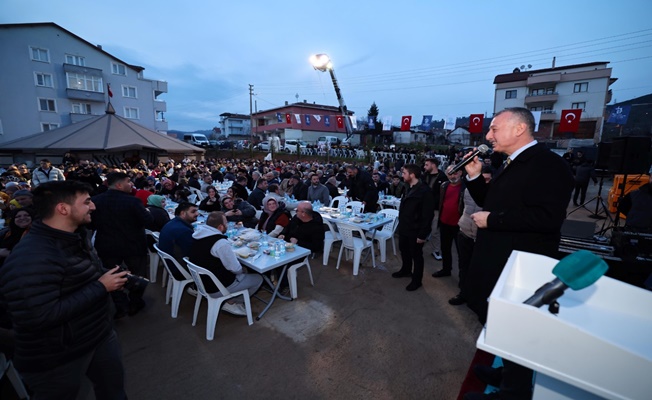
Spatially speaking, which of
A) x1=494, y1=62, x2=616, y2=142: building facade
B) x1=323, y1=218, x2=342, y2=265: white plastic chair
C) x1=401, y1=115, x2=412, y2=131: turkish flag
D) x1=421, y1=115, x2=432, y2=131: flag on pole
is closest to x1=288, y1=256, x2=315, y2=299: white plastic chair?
x1=323, y1=218, x2=342, y2=265: white plastic chair

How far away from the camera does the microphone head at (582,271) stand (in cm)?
90

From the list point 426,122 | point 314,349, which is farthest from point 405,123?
point 314,349

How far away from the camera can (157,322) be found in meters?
4.05

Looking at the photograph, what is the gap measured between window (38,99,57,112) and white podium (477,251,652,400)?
36.8 metres

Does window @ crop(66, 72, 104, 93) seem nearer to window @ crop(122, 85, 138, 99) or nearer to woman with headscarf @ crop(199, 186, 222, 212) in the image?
window @ crop(122, 85, 138, 99)

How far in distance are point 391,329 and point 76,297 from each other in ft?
11.1

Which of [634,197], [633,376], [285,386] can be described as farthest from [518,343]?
[634,197]

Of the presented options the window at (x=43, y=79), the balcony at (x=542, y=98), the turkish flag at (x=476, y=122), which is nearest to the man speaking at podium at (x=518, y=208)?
the turkish flag at (x=476, y=122)

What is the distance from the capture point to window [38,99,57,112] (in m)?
25.2

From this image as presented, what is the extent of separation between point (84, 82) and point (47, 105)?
3745 mm

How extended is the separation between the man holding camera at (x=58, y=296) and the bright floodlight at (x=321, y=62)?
28226 millimetres

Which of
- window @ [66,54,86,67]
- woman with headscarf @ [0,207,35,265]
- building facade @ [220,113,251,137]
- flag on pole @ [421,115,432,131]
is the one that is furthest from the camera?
building facade @ [220,113,251,137]

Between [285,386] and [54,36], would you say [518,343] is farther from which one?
[54,36]

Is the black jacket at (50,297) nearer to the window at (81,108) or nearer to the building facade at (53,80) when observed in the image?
the building facade at (53,80)
